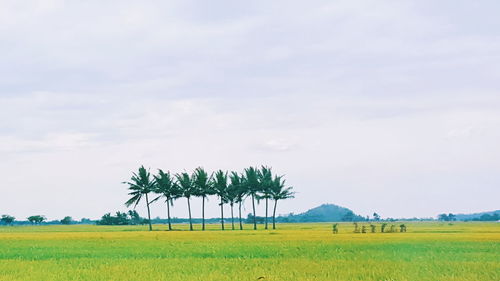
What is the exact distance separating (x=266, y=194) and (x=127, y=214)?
197 ft

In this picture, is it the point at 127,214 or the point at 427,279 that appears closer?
the point at 427,279

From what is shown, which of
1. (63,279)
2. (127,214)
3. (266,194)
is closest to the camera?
(63,279)

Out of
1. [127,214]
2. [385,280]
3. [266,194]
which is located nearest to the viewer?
[385,280]

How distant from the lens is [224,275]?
17297 mm

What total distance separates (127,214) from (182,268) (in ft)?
380

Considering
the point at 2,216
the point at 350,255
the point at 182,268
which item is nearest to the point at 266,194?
the point at 350,255

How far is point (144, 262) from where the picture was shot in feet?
73.5

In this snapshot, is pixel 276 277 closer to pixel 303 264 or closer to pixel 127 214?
pixel 303 264

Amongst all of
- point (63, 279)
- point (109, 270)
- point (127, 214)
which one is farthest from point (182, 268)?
point (127, 214)

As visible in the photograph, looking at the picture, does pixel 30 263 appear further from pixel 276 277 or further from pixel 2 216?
pixel 2 216

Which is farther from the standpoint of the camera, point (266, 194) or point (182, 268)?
point (266, 194)

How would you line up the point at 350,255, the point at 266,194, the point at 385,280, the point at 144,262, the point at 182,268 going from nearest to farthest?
the point at 385,280
the point at 182,268
the point at 144,262
the point at 350,255
the point at 266,194

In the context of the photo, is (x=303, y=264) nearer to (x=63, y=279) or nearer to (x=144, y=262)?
(x=144, y=262)

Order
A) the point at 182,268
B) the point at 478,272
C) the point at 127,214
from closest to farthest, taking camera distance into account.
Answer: the point at 478,272, the point at 182,268, the point at 127,214
